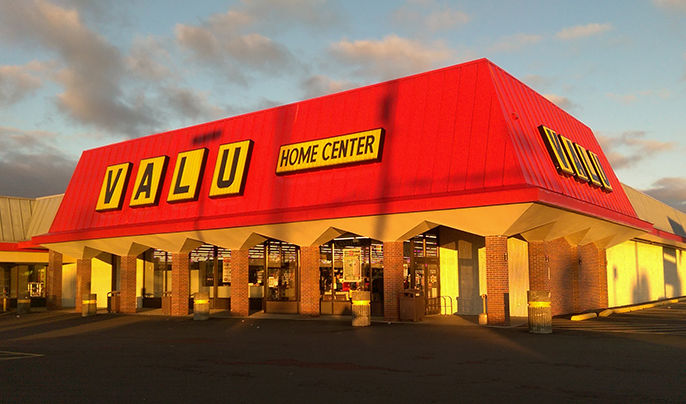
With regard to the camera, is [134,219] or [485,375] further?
[134,219]

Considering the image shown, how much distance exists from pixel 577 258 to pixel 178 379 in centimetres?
2271

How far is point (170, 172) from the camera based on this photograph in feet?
110

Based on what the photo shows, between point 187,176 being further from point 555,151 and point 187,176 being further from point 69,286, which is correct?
point 69,286

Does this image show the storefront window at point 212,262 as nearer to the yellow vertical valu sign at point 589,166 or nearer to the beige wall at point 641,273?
the yellow vertical valu sign at point 589,166

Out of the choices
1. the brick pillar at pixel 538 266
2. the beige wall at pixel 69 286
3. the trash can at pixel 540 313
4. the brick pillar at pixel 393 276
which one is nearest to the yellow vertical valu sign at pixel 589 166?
the brick pillar at pixel 538 266

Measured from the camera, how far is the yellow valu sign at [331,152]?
25281mm

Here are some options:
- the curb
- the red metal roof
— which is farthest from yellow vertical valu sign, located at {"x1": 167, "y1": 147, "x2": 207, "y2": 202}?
the curb

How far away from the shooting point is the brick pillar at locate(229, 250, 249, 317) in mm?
30531

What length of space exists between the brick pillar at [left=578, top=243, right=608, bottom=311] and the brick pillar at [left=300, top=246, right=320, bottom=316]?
1250cm

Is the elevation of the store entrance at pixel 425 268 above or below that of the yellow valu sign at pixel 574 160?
below

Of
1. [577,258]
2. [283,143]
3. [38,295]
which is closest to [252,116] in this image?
[283,143]

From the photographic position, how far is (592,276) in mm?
31984

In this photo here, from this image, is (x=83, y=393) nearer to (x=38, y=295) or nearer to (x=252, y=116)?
(x=252, y=116)

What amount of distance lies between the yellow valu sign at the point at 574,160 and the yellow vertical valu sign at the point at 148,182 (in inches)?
750
